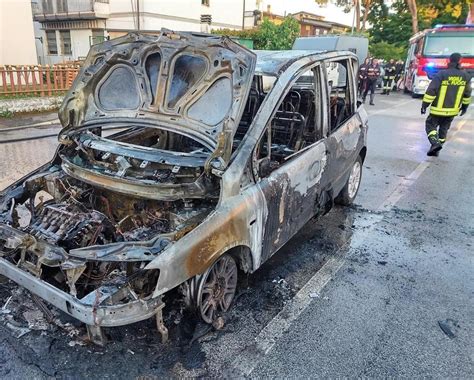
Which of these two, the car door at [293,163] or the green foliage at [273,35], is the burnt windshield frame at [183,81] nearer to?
the car door at [293,163]

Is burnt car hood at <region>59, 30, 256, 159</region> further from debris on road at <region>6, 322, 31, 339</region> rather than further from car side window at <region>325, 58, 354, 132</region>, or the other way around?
car side window at <region>325, 58, 354, 132</region>

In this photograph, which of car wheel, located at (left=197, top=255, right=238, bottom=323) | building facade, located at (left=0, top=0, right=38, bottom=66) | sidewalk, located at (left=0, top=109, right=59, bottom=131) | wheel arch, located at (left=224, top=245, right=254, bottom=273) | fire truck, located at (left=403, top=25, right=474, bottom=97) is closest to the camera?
car wheel, located at (left=197, top=255, right=238, bottom=323)

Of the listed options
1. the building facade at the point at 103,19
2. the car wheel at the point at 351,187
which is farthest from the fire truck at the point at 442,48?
the car wheel at the point at 351,187

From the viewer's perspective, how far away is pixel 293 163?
11.1 feet

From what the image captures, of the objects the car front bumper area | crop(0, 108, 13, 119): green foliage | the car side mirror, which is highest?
the car side mirror

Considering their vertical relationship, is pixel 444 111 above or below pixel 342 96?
below

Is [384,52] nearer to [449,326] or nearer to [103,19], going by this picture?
[103,19]

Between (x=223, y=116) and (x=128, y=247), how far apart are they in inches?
48.6

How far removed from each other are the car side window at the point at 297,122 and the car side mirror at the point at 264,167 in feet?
0.49

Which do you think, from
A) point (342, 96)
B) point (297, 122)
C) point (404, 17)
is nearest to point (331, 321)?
point (297, 122)

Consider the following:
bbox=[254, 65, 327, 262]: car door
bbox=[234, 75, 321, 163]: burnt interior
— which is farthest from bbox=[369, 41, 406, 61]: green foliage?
bbox=[254, 65, 327, 262]: car door

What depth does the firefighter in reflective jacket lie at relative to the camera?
311 inches

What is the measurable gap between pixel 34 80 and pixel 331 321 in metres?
10.7

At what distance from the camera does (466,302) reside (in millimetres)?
3475
